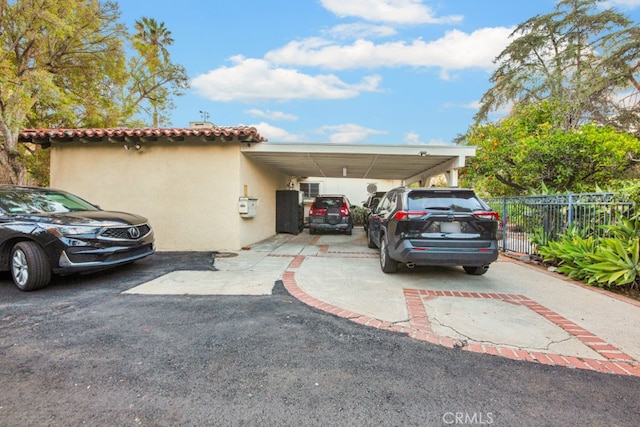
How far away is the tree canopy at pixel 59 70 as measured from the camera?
8805mm

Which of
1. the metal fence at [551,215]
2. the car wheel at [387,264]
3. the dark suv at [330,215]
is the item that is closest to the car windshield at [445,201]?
the car wheel at [387,264]

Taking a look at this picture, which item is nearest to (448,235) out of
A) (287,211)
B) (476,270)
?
(476,270)

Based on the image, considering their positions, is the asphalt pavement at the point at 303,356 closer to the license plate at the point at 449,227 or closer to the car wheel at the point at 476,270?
the car wheel at the point at 476,270

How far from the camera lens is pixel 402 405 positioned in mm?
2090

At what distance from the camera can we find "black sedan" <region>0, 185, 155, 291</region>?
177 inches

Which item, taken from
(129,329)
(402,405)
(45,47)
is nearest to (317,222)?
(129,329)

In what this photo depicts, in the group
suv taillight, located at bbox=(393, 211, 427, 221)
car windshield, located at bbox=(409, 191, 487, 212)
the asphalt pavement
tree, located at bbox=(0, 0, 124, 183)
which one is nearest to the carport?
tree, located at bbox=(0, 0, 124, 183)

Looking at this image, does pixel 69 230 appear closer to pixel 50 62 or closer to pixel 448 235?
pixel 448 235

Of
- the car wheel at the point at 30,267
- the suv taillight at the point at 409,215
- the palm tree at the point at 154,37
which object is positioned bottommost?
the car wheel at the point at 30,267

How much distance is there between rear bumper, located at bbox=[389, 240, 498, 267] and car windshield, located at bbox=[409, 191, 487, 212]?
580 mm

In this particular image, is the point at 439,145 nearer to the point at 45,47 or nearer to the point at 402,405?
the point at 402,405

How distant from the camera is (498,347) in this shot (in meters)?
2.92

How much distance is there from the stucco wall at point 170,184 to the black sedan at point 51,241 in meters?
3.13

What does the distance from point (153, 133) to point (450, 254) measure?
717 cm
